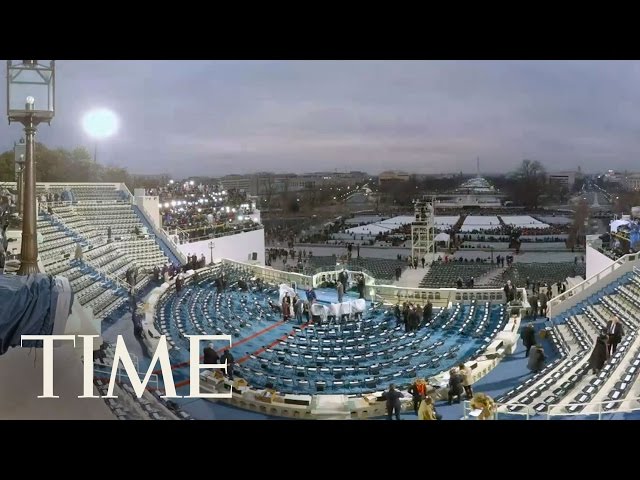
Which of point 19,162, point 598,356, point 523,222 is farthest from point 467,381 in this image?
point 19,162

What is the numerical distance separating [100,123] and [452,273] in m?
3.05

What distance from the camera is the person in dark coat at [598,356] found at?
4645mm

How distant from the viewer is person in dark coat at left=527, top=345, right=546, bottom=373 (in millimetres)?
4730

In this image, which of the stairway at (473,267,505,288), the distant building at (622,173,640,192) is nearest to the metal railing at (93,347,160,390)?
the stairway at (473,267,505,288)

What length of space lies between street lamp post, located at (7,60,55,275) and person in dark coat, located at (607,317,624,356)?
4425 mm

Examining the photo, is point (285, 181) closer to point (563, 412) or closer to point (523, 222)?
point (523, 222)

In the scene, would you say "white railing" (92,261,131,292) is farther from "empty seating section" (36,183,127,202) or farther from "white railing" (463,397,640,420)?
"white railing" (463,397,640,420)

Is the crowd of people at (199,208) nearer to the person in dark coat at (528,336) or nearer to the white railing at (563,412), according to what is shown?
the person in dark coat at (528,336)

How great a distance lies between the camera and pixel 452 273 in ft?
Result: 16.6

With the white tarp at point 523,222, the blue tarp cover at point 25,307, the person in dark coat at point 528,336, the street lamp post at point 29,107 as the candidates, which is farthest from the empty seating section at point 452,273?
the street lamp post at point 29,107

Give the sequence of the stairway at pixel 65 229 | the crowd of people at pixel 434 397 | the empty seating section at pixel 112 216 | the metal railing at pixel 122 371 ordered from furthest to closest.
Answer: the empty seating section at pixel 112 216
the stairway at pixel 65 229
the metal railing at pixel 122 371
the crowd of people at pixel 434 397

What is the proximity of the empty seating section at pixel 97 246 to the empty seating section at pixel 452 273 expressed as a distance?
2171 mm
